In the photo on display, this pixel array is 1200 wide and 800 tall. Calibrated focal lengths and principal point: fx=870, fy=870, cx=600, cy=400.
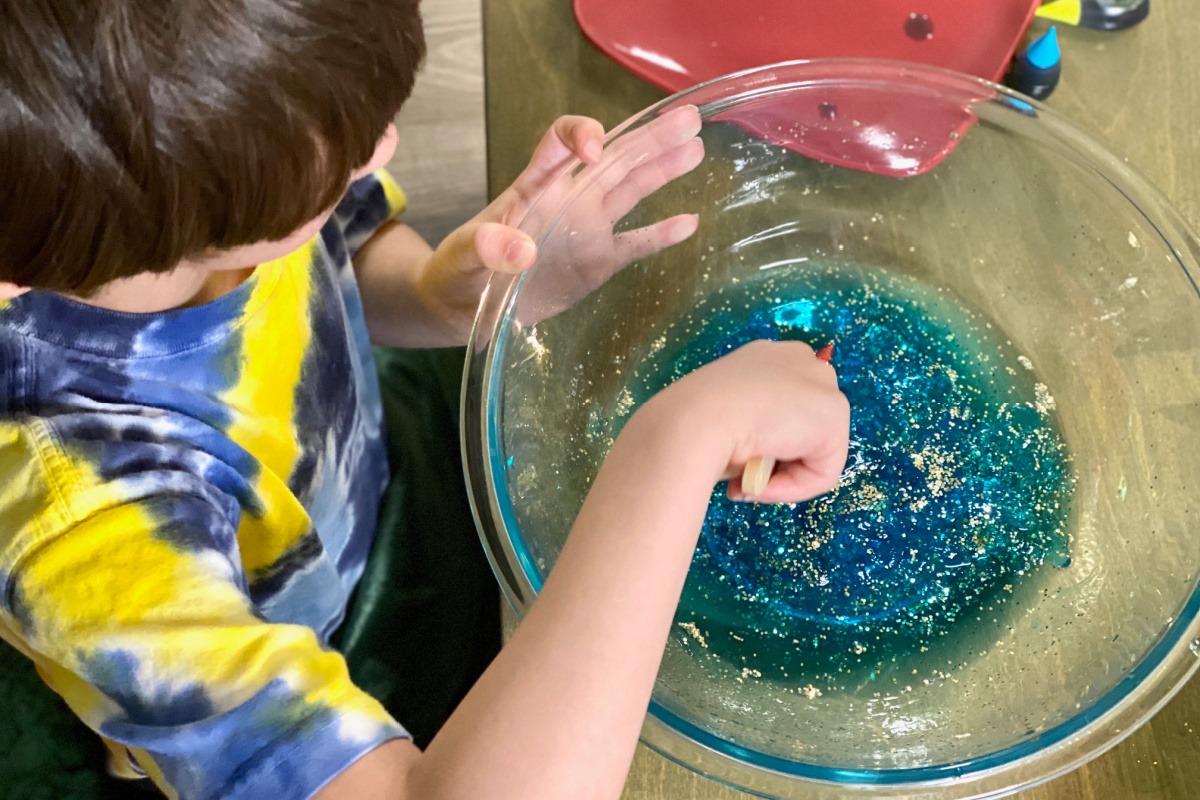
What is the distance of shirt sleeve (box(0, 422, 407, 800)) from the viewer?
0.39 metres

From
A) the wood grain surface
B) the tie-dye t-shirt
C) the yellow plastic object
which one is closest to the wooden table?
the yellow plastic object

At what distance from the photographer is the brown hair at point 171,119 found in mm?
299

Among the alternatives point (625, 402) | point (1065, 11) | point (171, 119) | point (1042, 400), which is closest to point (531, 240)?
point (625, 402)

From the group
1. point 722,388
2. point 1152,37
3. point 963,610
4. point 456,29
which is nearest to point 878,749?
point 963,610

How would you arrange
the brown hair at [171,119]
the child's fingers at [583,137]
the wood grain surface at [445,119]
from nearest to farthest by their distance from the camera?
the brown hair at [171,119], the child's fingers at [583,137], the wood grain surface at [445,119]

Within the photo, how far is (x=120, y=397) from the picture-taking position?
1.50 feet

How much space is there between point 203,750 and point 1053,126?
23.2 inches

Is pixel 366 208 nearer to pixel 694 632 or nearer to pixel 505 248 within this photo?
pixel 505 248

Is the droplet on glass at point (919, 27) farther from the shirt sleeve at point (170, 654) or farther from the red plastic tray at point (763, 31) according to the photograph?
the shirt sleeve at point (170, 654)

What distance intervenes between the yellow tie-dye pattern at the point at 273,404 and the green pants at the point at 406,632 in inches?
5.7

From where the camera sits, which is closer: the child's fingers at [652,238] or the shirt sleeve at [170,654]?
the shirt sleeve at [170,654]

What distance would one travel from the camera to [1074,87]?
0.65 m

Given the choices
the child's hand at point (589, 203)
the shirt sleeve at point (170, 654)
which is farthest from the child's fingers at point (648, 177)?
the shirt sleeve at point (170, 654)

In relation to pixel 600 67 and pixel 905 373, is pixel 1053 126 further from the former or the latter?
pixel 600 67
